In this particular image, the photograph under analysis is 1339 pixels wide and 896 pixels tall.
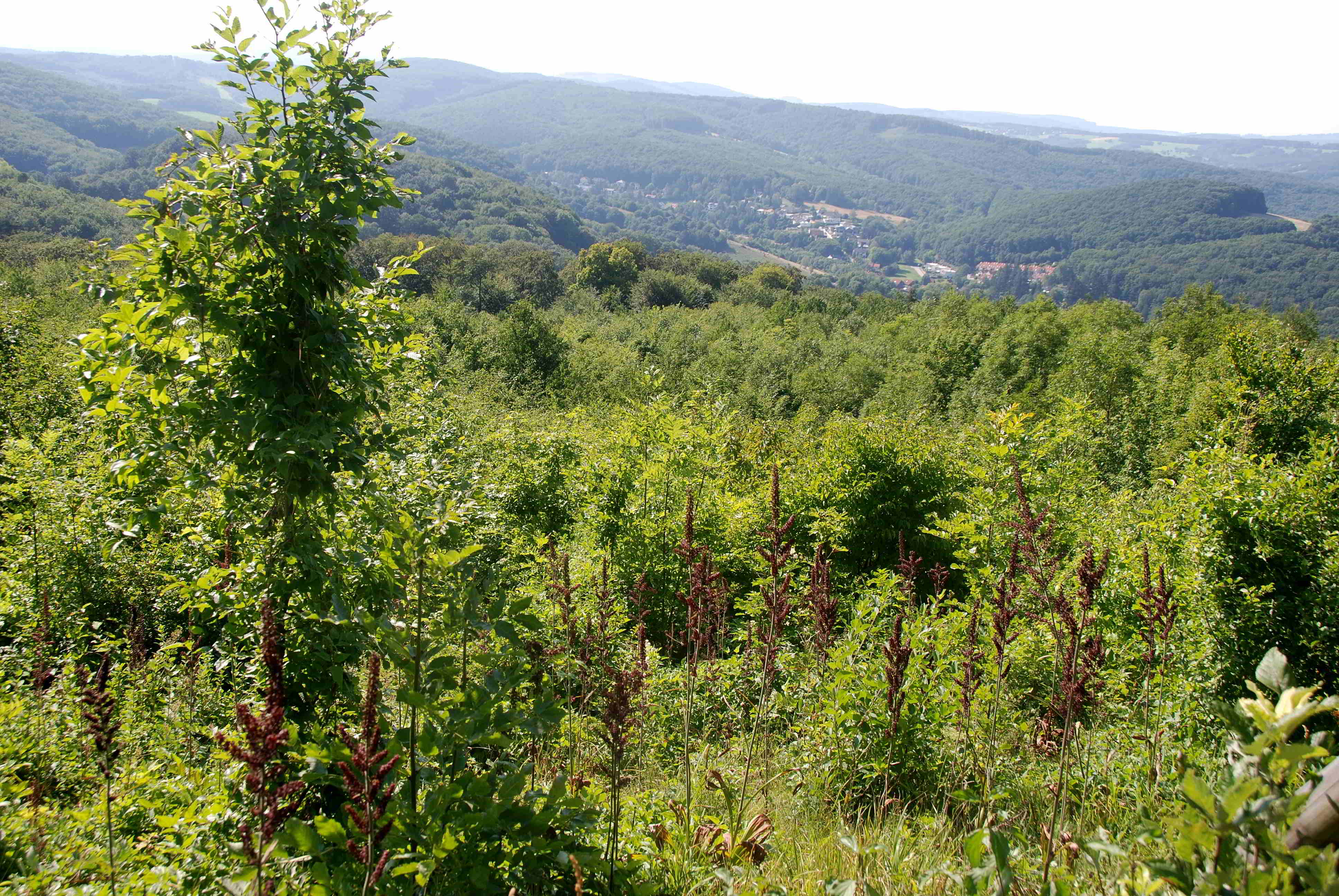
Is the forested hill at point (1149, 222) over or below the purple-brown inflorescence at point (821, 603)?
over

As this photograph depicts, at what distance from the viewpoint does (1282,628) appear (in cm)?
595

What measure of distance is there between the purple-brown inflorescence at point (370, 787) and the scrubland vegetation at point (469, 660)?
0.07 ft

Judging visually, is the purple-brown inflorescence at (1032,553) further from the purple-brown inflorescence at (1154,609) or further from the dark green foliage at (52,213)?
the dark green foliage at (52,213)

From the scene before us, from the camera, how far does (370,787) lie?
1444mm

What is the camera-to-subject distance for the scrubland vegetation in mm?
2080

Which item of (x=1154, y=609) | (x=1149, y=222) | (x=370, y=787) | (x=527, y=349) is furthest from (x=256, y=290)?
(x=1149, y=222)

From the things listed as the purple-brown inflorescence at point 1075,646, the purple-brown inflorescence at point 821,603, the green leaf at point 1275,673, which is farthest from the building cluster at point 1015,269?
the green leaf at point 1275,673

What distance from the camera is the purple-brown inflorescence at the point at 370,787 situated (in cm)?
148

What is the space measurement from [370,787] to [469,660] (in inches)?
44.4

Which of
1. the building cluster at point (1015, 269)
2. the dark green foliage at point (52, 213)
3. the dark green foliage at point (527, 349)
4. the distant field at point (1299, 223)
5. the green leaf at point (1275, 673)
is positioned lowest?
the building cluster at point (1015, 269)

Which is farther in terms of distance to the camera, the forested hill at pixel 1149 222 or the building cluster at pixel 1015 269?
the building cluster at pixel 1015 269

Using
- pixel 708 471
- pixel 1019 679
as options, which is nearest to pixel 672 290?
pixel 708 471

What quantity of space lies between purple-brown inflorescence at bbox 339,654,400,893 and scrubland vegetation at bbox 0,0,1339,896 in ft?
0.07

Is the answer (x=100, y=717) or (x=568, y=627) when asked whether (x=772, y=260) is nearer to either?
(x=568, y=627)
